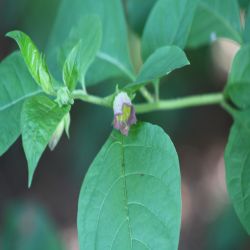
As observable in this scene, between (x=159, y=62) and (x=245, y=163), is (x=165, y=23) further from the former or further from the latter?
(x=245, y=163)

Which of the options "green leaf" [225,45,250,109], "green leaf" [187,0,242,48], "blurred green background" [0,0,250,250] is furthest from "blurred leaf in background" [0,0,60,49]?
"green leaf" [225,45,250,109]

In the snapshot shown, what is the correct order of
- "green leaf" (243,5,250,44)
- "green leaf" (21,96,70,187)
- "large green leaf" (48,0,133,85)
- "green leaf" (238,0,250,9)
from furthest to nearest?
1. "green leaf" (238,0,250,9)
2. "large green leaf" (48,0,133,85)
3. "green leaf" (243,5,250,44)
4. "green leaf" (21,96,70,187)

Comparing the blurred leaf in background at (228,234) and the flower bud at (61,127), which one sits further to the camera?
the blurred leaf in background at (228,234)

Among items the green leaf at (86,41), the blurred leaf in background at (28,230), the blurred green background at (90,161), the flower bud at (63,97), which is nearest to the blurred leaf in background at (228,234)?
the blurred green background at (90,161)

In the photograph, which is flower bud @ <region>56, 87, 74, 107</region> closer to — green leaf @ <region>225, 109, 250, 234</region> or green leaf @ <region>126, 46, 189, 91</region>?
green leaf @ <region>126, 46, 189, 91</region>

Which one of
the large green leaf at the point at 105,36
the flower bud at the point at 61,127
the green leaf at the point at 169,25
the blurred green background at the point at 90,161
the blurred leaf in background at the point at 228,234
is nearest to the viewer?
Result: the flower bud at the point at 61,127

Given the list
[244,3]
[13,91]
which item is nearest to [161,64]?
[13,91]

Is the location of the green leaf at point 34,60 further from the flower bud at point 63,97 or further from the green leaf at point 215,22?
the green leaf at point 215,22
